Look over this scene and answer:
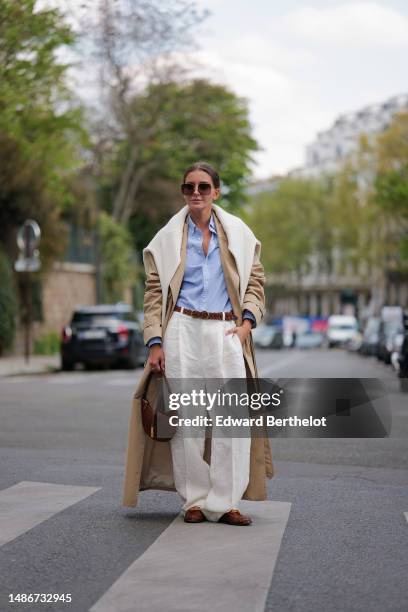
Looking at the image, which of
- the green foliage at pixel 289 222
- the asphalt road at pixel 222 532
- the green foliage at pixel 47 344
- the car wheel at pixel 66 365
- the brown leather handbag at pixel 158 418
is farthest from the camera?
the green foliage at pixel 289 222

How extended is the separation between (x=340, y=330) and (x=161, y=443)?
75.8m

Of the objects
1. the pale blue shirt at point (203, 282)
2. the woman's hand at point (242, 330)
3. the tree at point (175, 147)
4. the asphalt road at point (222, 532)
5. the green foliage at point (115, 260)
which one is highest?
the tree at point (175, 147)

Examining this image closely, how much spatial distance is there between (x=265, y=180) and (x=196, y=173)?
5318 inches

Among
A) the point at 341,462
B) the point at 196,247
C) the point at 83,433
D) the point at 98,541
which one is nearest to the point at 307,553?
the point at 98,541

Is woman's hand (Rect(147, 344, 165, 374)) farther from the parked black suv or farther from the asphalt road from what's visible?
the parked black suv

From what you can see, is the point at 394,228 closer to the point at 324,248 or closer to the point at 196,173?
the point at 324,248

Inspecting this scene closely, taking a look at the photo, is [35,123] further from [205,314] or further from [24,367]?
[205,314]

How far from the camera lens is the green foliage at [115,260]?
4575 centimetres

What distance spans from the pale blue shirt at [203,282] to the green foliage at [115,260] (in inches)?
1548

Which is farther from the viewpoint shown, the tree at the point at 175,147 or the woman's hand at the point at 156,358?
the tree at the point at 175,147

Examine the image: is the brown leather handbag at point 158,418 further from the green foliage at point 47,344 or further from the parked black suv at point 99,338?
the green foliage at point 47,344

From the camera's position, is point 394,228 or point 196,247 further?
point 394,228

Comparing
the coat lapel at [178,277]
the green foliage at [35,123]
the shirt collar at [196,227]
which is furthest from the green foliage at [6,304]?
the coat lapel at [178,277]

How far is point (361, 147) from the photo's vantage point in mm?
64812
